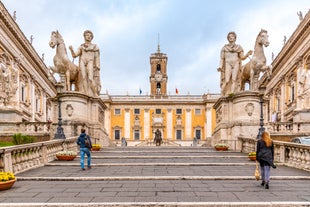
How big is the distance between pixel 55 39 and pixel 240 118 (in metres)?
11.3

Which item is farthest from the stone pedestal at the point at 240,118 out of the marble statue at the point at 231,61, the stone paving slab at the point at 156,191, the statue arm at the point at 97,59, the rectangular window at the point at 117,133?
the rectangular window at the point at 117,133

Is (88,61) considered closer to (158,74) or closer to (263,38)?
(263,38)

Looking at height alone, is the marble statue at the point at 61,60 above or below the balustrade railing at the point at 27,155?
above

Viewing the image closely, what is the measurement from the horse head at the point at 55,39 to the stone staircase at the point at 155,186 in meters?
8.58

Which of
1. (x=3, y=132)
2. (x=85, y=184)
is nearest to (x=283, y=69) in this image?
(x=3, y=132)

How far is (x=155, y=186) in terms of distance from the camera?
7.75m

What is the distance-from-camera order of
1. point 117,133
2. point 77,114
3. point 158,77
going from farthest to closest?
point 158,77, point 117,133, point 77,114

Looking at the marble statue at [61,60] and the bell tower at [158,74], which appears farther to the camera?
the bell tower at [158,74]

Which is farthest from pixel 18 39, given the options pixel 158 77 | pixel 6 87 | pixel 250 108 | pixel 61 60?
pixel 158 77

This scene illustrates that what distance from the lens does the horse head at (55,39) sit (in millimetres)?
17625

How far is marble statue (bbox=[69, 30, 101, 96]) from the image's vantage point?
19.2m

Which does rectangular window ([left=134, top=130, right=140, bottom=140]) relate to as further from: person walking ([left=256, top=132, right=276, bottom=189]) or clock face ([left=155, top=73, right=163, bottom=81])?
person walking ([left=256, top=132, right=276, bottom=189])

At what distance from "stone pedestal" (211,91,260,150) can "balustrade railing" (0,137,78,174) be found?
9090mm

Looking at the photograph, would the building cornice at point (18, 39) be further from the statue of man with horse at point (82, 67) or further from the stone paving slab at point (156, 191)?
the stone paving slab at point (156, 191)
